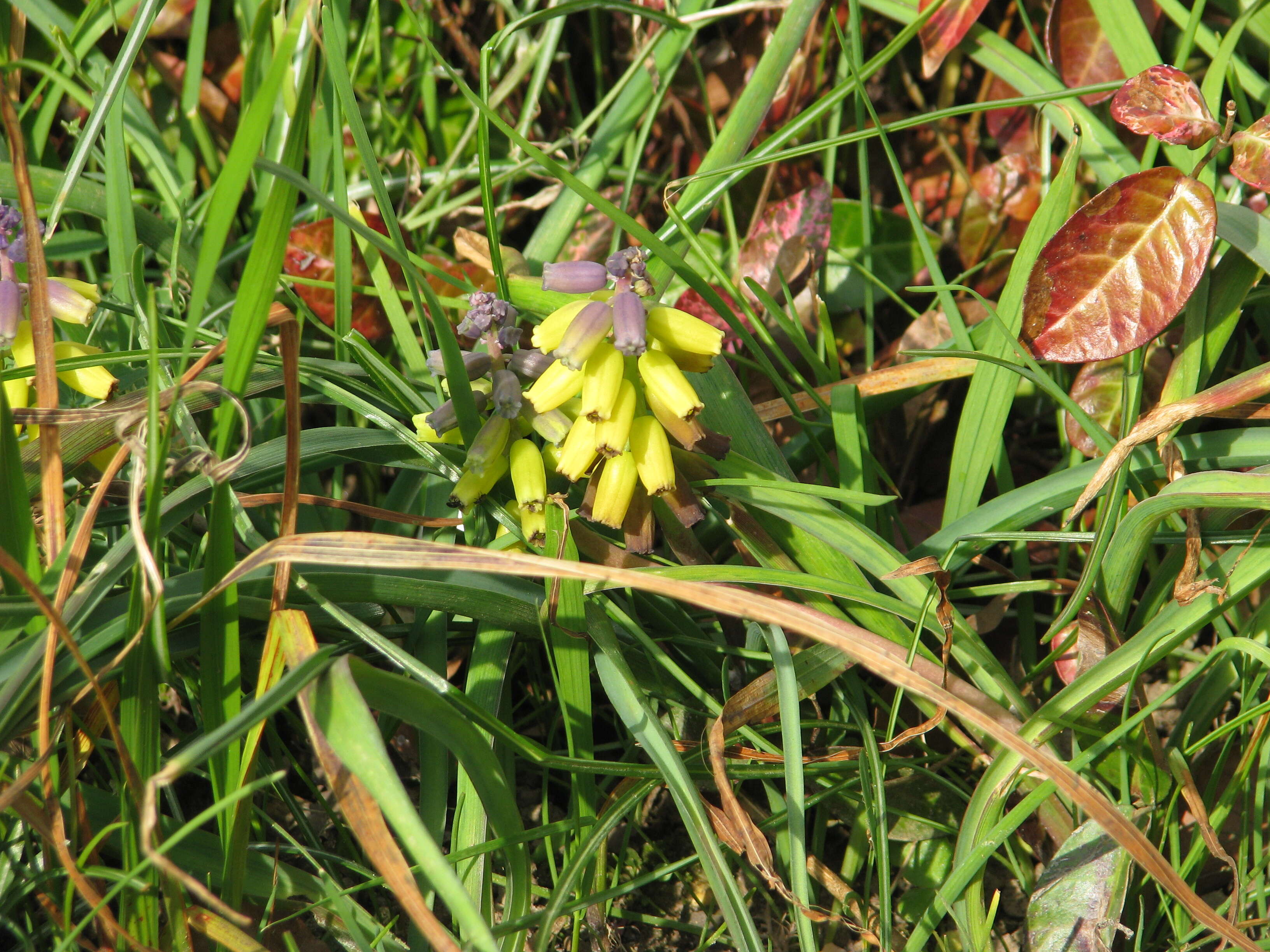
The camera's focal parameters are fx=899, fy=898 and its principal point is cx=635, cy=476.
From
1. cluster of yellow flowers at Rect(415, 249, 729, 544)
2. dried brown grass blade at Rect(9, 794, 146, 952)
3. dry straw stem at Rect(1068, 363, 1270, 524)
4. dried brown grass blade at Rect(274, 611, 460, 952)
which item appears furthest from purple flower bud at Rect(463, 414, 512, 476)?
dry straw stem at Rect(1068, 363, 1270, 524)

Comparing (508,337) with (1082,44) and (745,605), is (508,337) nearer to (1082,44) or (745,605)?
(745,605)

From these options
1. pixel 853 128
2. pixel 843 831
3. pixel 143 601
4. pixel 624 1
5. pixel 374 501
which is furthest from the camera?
pixel 853 128

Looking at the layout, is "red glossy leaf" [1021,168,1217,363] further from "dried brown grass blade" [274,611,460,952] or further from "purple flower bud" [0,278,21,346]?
"purple flower bud" [0,278,21,346]

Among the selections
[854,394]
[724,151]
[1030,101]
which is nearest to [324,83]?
[724,151]

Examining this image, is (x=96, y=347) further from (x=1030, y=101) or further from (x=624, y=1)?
(x=1030, y=101)

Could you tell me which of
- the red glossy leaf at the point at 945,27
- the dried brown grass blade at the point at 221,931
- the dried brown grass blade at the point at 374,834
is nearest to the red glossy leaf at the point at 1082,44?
the red glossy leaf at the point at 945,27
